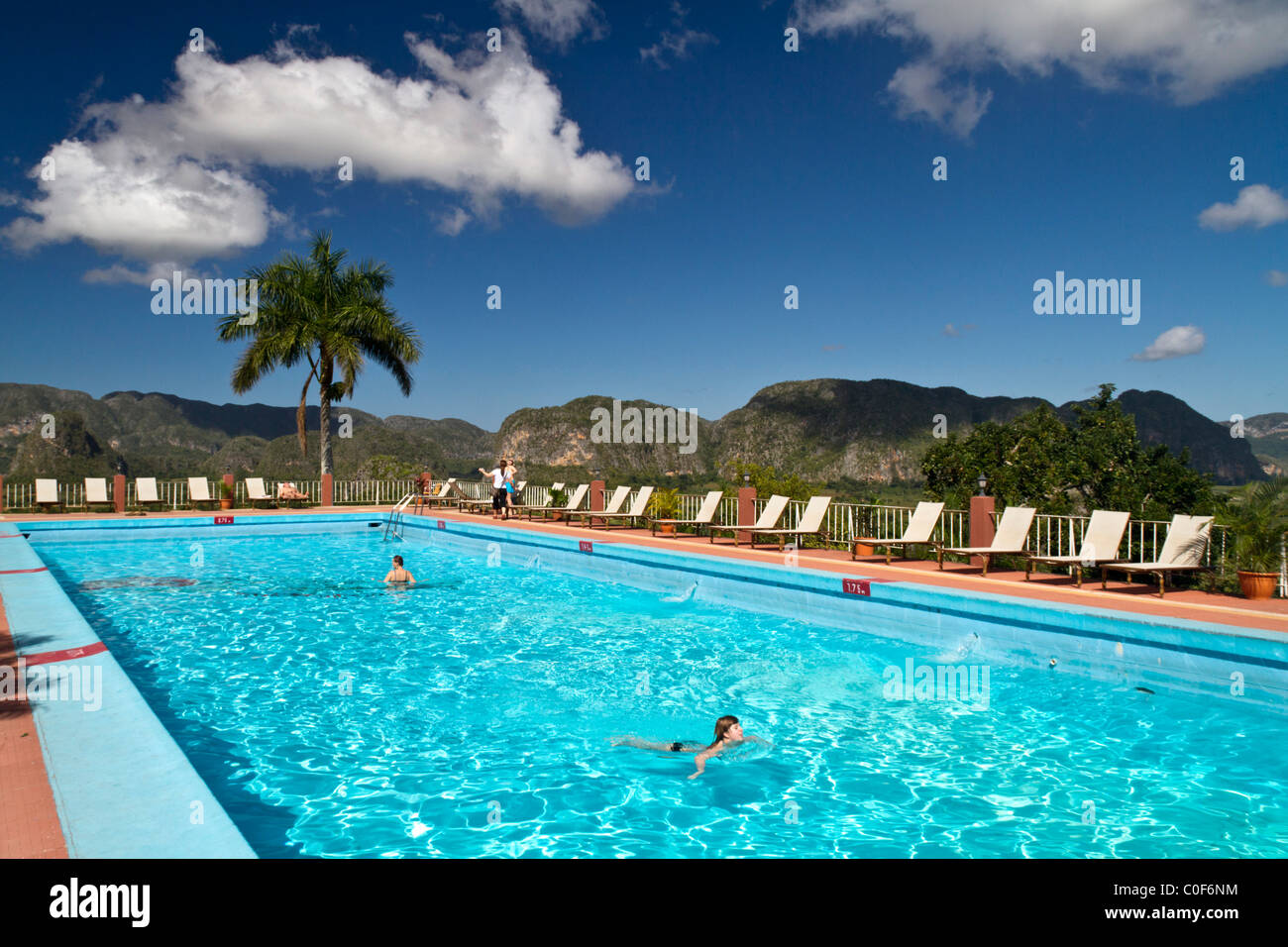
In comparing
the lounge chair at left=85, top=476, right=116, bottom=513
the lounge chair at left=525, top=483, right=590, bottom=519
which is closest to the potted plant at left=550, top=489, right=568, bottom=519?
the lounge chair at left=525, top=483, right=590, bottom=519

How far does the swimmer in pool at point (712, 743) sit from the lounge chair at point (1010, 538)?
548 centimetres

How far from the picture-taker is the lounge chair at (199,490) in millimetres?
19203

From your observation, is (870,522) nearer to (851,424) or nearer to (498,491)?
(498,491)

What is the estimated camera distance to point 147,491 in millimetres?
18797

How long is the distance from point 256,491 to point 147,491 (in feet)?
8.03

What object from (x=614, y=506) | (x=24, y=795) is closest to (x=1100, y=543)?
(x=24, y=795)

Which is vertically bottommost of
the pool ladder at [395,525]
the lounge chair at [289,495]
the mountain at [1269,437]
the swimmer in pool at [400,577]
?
the swimmer in pool at [400,577]

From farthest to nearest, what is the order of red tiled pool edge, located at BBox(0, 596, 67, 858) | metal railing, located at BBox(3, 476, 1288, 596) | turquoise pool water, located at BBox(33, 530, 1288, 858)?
metal railing, located at BBox(3, 476, 1288, 596)
turquoise pool water, located at BBox(33, 530, 1288, 858)
red tiled pool edge, located at BBox(0, 596, 67, 858)

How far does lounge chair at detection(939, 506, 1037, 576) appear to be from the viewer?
923 centimetres

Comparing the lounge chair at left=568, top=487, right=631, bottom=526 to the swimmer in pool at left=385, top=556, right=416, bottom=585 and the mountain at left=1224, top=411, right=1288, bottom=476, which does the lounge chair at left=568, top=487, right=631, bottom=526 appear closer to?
the swimmer in pool at left=385, top=556, right=416, bottom=585

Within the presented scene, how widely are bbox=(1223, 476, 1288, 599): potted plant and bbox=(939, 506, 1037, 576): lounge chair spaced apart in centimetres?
208

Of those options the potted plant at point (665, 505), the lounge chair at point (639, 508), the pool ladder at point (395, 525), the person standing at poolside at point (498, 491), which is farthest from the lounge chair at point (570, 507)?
the pool ladder at point (395, 525)

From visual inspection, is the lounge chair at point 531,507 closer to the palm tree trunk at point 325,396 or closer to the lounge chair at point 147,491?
the palm tree trunk at point 325,396
